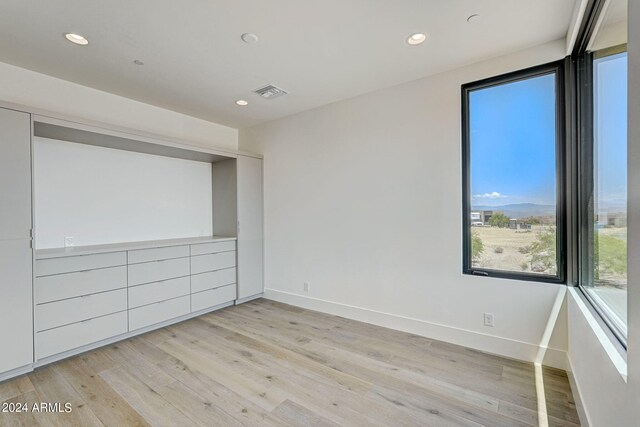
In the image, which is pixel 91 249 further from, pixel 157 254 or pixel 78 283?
pixel 157 254

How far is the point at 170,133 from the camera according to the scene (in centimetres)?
391

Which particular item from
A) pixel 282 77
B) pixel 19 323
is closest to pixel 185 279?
pixel 19 323

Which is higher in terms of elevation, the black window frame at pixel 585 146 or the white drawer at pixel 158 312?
the black window frame at pixel 585 146

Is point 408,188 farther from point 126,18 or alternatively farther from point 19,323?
point 19,323

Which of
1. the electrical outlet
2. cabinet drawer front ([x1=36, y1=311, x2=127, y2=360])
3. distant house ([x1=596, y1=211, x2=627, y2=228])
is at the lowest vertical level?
cabinet drawer front ([x1=36, y1=311, x2=127, y2=360])

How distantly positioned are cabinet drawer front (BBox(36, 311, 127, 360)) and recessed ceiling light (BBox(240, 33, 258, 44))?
2.87 metres

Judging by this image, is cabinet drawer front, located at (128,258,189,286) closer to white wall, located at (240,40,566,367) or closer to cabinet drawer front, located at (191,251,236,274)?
cabinet drawer front, located at (191,251,236,274)

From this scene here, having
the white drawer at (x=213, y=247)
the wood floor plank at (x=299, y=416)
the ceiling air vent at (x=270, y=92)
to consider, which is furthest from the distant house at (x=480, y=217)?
the white drawer at (x=213, y=247)

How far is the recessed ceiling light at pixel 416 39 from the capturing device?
229 centimetres

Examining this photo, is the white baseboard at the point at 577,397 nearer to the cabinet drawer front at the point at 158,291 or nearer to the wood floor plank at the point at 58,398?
the wood floor plank at the point at 58,398

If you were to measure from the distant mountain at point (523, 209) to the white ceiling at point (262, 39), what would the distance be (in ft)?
4.43

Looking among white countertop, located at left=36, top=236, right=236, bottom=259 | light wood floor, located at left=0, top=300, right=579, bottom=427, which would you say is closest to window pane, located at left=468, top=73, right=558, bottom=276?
light wood floor, located at left=0, top=300, right=579, bottom=427

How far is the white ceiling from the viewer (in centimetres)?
197

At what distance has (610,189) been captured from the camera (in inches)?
63.7
